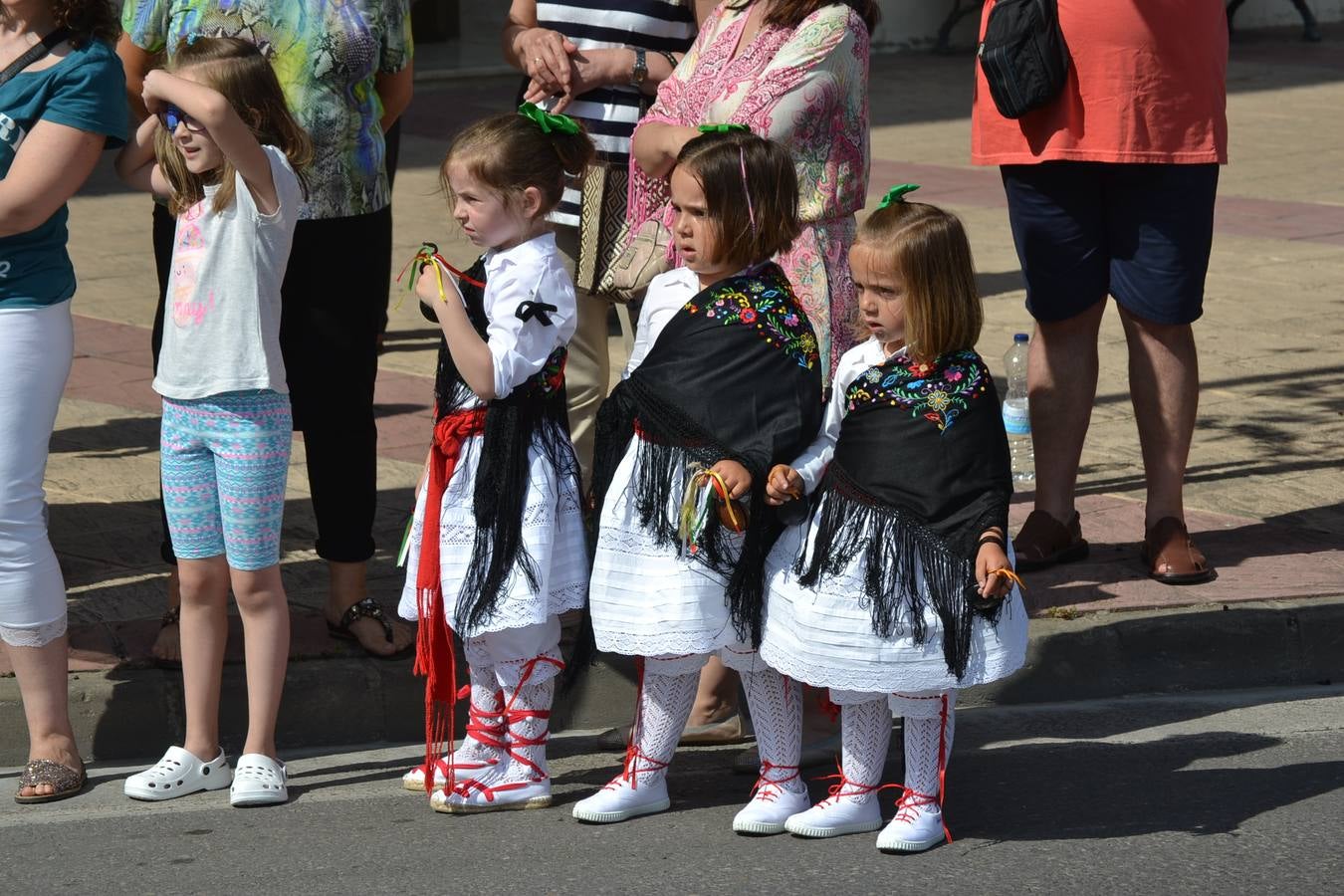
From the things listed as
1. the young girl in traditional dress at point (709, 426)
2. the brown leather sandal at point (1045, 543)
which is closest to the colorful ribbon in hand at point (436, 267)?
the young girl in traditional dress at point (709, 426)

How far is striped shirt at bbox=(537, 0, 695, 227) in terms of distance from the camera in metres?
5.23

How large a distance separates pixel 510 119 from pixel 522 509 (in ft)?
2.72

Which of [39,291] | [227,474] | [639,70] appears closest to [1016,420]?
[639,70]

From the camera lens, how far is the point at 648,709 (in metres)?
4.18

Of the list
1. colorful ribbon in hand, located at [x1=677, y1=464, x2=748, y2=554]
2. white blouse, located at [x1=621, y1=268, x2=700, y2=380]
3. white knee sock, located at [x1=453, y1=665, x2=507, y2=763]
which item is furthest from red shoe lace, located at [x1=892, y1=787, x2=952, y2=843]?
white blouse, located at [x1=621, y1=268, x2=700, y2=380]

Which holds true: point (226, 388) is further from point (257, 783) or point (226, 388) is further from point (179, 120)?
point (257, 783)

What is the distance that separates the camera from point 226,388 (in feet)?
13.7

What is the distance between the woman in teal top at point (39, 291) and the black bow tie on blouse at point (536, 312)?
1.00m

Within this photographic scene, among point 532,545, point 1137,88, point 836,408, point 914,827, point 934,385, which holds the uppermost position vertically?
point 1137,88

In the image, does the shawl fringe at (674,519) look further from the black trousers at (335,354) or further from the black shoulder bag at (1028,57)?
the black shoulder bag at (1028,57)

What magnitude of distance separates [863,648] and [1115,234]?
2117mm

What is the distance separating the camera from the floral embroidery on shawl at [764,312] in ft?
13.3

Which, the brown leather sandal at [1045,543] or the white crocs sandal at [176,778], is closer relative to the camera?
the white crocs sandal at [176,778]

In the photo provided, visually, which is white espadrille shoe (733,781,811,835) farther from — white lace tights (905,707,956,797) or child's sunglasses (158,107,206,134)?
child's sunglasses (158,107,206,134)
